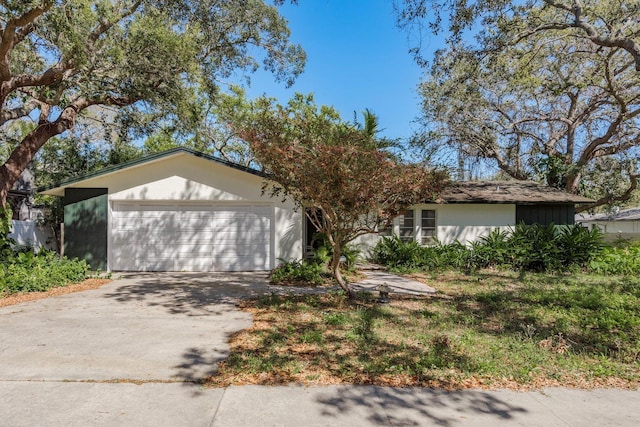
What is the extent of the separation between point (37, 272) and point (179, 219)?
3.79 m

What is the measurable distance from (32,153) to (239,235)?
651 centimetres

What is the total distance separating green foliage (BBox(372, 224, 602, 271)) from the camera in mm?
11641

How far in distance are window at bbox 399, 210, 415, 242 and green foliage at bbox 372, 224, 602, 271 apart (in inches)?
28.1

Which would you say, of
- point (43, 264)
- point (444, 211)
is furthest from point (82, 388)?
point (444, 211)

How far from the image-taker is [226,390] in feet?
11.8

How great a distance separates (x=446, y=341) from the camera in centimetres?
490

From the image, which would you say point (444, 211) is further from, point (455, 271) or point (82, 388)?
point (82, 388)

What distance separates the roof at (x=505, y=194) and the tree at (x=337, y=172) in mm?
6212

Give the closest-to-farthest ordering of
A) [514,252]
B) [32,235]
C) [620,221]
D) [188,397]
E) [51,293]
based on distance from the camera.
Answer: [188,397] < [51,293] < [514,252] < [32,235] < [620,221]

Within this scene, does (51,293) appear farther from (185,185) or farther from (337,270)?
(337,270)

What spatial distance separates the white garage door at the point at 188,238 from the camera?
37.2ft

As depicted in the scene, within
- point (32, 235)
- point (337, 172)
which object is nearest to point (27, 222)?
point (32, 235)

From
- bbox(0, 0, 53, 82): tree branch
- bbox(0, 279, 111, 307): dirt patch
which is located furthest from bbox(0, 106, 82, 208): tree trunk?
bbox(0, 279, 111, 307): dirt patch

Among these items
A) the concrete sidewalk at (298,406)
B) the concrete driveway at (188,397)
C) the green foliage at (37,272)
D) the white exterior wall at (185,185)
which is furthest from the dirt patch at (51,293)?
the concrete sidewalk at (298,406)
